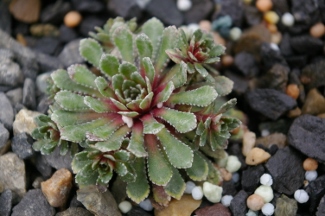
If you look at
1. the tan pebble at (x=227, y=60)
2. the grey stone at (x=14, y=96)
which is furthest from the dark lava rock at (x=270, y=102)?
the grey stone at (x=14, y=96)

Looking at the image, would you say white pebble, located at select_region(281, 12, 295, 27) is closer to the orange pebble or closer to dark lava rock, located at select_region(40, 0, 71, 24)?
the orange pebble

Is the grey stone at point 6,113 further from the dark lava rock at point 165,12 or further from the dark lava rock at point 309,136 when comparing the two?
Result: the dark lava rock at point 309,136

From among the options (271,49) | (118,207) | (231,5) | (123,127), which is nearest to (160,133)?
(123,127)

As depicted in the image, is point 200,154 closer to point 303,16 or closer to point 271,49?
point 271,49

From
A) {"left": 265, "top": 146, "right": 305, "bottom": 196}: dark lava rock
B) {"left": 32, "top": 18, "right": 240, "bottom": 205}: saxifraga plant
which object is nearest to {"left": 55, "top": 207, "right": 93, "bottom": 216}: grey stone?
{"left": 32, "top": 18, "right": 240, "bottom": 205}: saxifraga plant

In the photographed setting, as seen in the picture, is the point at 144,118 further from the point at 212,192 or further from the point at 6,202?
the point at 6,202
